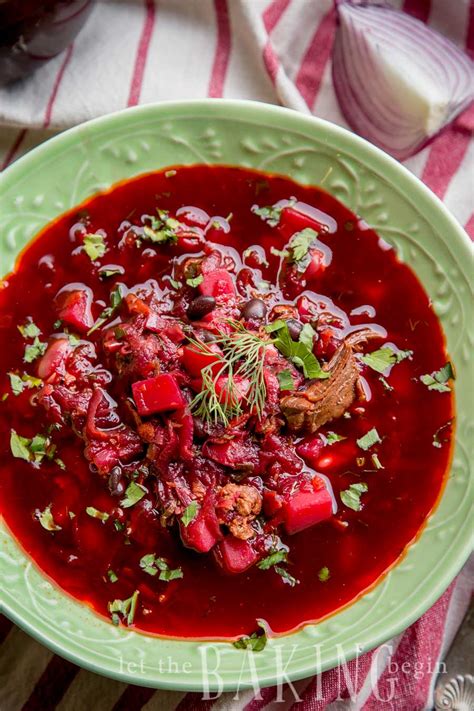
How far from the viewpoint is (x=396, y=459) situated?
4941 mm

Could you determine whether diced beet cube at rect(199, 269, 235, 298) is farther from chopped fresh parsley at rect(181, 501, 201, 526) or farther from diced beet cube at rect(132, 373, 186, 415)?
chopped fresh parsley at rect(181, 501, 201, 526)


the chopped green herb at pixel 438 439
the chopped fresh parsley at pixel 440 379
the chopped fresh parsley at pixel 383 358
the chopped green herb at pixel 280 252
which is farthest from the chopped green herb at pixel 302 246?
the chopped green herb at pixel 438 439

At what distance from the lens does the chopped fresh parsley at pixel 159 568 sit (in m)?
4.79

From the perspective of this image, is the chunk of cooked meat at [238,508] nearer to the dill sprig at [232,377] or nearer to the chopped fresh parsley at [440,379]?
the dill sprig at [232,377]

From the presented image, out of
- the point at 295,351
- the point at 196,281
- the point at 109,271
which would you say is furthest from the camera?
the point at 109,271

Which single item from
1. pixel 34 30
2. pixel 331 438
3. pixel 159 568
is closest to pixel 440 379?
pixel 331 438

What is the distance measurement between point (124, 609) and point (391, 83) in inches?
168

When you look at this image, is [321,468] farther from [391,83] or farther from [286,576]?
[391,83]

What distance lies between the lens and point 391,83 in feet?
19.4

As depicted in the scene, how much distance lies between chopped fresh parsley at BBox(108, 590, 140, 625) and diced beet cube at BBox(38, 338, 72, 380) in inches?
58.9

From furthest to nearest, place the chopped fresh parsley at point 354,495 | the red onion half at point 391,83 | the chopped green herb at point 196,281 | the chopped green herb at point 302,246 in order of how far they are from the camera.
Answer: the red onion half at point 391,83 < the chopped green herb at point 302,246 < the chopped green herb at point 196,281 < the chopped fresh parsley at point 354,495

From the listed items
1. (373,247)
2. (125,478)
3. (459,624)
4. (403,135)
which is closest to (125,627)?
(125,478)

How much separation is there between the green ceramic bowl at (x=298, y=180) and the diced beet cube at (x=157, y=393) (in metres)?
1.26

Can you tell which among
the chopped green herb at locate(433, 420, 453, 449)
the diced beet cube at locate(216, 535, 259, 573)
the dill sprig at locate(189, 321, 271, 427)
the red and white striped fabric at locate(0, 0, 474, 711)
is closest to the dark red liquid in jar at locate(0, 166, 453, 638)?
the chopped green herb at locate(433, 420, 453, 449)
